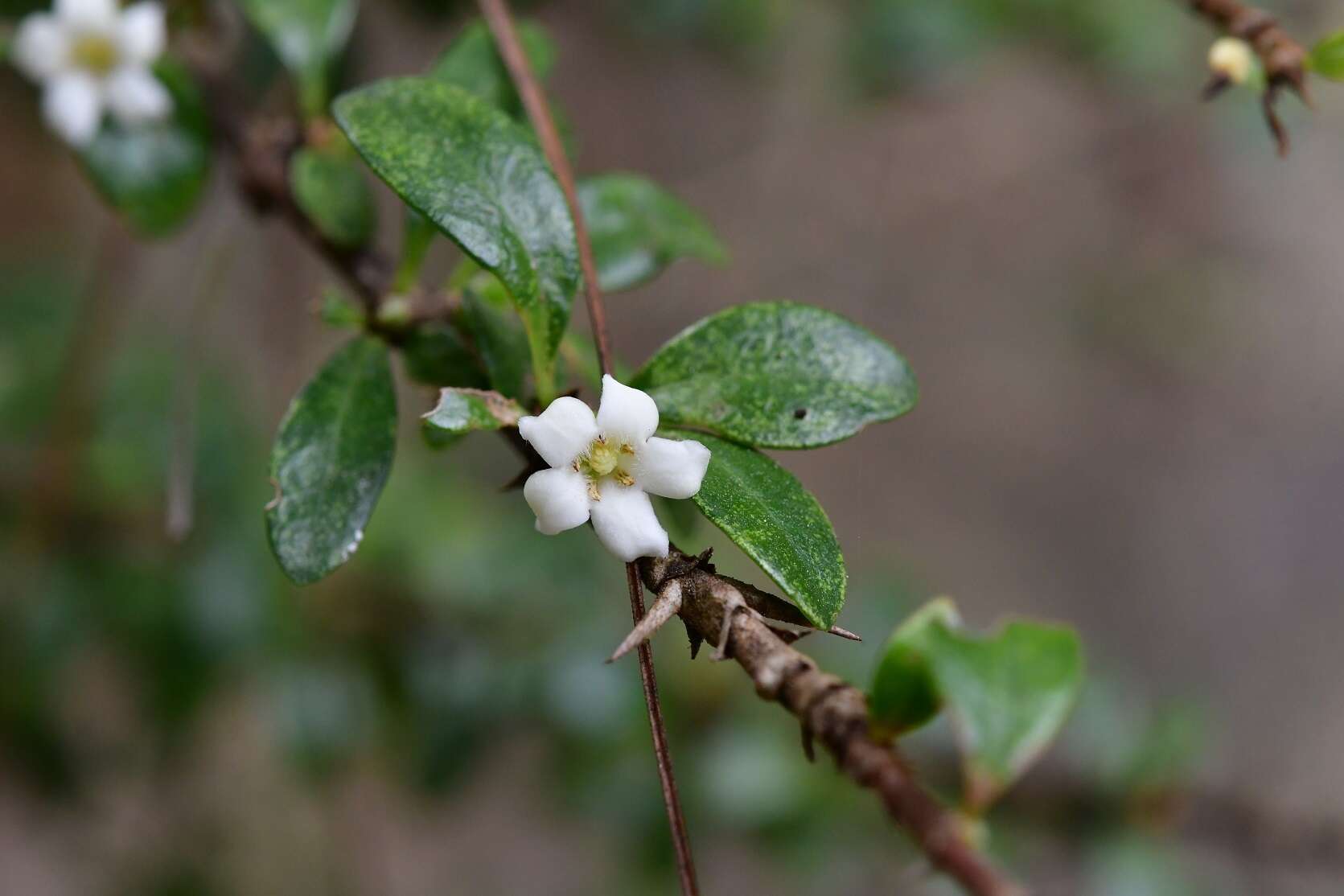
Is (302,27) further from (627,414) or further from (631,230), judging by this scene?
(627,414)

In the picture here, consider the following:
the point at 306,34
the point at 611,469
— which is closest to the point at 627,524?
the point at 611,469

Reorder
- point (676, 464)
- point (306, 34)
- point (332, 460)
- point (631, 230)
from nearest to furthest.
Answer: point (676, 464) → point (332, 460) → point (631, 230) → point (306, 34)

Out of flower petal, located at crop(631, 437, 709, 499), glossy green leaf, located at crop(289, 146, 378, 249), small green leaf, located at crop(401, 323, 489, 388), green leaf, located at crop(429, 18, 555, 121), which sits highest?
green leaf, located at crop(429, 18, 555, 121)

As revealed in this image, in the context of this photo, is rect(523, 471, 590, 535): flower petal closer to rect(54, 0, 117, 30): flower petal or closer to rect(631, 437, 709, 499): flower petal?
rect(631, 437, 709, 499): flower petal

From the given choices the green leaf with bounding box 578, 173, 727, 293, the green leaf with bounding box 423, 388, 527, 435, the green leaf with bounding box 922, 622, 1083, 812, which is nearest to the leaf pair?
the green leaf with bounding box 922, 622, 1083, 812

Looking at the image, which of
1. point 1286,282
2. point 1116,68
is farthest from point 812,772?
point 1286,282

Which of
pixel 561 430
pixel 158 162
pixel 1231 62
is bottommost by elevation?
pixel 158 162
